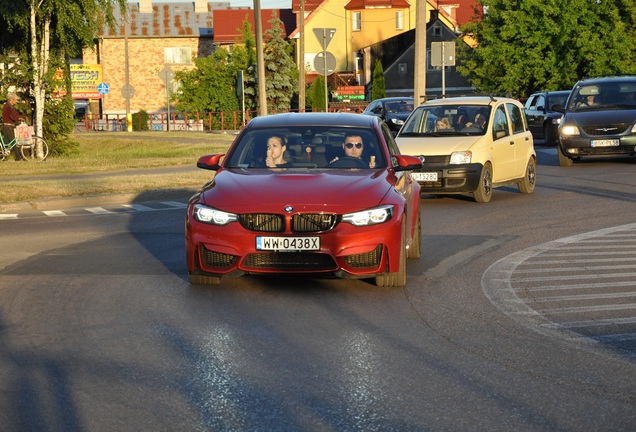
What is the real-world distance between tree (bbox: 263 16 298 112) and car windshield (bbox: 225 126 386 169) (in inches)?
2836

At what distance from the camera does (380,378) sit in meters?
6.76

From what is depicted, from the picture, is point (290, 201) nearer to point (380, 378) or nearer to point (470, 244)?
point (380, 378)

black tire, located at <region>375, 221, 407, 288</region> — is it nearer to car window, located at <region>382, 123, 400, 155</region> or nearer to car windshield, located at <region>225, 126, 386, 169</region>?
car windshield, located at <region>225, 126, 386, 169</region>

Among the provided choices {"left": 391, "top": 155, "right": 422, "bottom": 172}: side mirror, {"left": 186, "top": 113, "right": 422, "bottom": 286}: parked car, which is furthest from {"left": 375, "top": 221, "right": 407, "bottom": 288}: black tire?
{"left": 391, "top": 155, "right": 422, "bottom": 172}: side mirror

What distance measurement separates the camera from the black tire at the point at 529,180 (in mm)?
20188

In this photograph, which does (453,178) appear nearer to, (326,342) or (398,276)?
(398,276)

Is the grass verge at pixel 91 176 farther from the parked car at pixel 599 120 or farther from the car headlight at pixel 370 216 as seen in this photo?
the car headlight at pixel 370 216

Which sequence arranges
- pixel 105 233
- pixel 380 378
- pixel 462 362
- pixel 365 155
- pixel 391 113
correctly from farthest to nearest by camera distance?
pixel 391 113
pixel 105 233
pixel 365 155
pixel 462 362
pixel 380 378

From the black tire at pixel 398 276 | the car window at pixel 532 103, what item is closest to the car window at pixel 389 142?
the black tire at pixel 398 276

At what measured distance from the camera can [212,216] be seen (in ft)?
32.2

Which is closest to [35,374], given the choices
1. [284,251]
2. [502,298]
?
[284,251]

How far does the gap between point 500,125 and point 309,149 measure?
9107mm

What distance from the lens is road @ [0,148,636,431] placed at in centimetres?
599

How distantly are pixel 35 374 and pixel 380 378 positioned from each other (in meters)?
1.98
